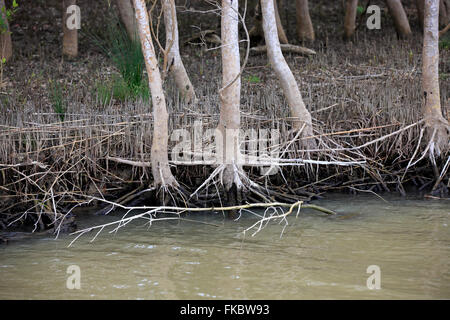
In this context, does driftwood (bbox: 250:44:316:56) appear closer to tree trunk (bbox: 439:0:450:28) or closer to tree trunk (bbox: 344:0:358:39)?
tree trunk (bbox: 344:0:358:39)

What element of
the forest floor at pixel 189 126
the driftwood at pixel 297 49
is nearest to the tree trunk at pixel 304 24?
the driftwood at pixel 297 49

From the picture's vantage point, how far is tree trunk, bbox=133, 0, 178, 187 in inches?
264

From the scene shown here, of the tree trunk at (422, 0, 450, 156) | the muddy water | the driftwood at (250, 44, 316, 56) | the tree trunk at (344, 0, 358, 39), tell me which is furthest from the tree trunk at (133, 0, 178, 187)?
the tree trunk at (344, 0, 358, 39)

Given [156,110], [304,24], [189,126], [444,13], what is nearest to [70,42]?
[304,24]

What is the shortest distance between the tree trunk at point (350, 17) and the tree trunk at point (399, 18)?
2.53ft

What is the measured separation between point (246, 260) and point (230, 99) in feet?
7.44

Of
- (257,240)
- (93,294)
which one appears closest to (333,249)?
(257,240)

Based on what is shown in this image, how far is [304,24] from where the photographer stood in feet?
45.3

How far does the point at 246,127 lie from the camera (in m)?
7.72

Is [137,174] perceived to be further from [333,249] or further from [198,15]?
[198,15]

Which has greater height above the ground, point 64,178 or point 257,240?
point 64,178

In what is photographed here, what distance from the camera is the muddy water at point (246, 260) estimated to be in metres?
4.68

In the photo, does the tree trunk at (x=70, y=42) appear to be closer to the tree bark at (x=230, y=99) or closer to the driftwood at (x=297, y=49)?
the driftwood at (x=297, y=49)

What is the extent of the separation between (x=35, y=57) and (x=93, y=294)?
901cm
